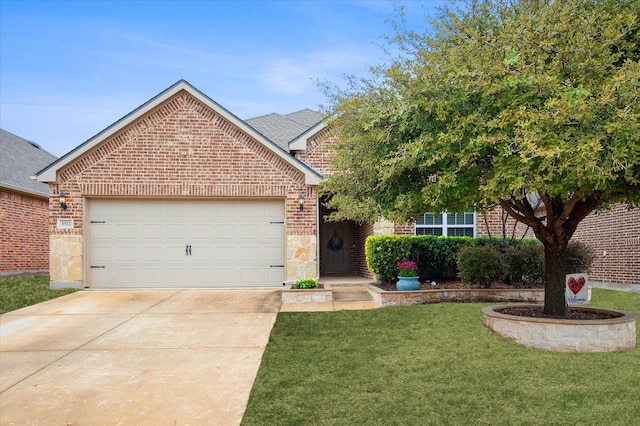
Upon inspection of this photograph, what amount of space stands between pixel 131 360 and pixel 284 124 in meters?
13.5

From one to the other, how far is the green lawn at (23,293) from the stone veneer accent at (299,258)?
5872mm

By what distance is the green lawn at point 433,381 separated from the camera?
4.21 meters

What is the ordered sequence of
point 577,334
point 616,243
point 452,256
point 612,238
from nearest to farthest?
point 577,334 → point 452,256 → point 616,243 → point 612,238

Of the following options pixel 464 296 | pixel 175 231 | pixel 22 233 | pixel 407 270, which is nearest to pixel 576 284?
pixel 464 296

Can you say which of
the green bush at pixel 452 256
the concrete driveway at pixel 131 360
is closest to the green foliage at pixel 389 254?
the green bush at pixel 452 256

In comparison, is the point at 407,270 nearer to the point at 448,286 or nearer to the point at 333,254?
the point at 448,286

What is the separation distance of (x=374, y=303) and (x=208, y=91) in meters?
7.66

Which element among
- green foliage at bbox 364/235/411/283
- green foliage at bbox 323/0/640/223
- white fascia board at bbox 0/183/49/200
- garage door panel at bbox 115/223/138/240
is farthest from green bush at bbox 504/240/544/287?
white fascia board at bbox 0/183/49/200

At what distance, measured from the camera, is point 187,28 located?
14422 mm

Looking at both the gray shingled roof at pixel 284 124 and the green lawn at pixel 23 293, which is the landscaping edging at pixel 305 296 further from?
the gray shingled roof at pixel 284 124

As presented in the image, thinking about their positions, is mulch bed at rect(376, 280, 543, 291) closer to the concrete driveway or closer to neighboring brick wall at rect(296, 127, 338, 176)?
the concrete driveway

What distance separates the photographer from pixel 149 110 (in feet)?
41.6

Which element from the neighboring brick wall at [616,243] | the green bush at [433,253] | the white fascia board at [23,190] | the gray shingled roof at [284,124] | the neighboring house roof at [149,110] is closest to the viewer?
the green bush at [433,253]

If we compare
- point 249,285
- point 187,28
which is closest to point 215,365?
point 249,285
